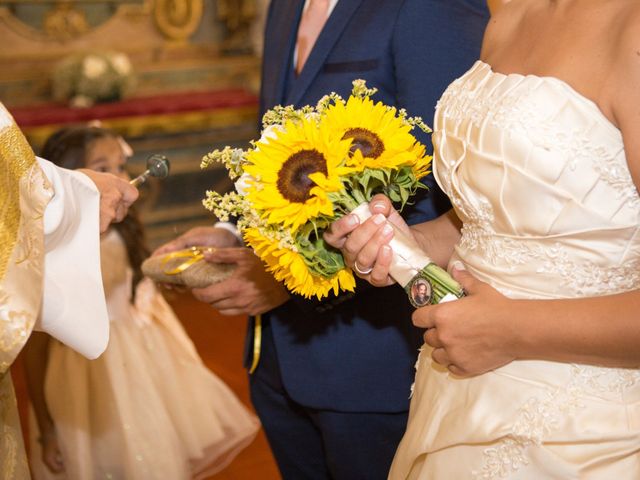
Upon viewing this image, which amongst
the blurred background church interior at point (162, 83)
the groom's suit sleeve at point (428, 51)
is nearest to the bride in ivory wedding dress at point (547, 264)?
the groom's suit sleeve at point (428, 51)

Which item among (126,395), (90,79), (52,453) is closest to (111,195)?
(126,395)

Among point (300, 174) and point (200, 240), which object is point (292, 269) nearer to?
point (300, 174)

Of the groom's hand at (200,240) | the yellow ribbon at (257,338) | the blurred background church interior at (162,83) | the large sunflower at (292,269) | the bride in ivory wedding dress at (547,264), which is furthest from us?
the blurred background church interior at (162,83)

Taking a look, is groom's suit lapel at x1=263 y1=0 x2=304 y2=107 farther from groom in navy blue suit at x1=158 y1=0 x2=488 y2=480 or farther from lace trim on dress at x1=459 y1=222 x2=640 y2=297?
lace trim on dress at x1=459 y1=222 x2=640 y2=297

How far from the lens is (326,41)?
2191 millimetres

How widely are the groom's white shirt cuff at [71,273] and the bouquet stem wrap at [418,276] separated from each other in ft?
2.24

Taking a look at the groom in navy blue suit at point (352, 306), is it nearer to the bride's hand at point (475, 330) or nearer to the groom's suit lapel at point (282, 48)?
the groom's suit lapel at point (282, 48)

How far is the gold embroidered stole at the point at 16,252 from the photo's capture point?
58.8 inches

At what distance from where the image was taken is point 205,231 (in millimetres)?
2658

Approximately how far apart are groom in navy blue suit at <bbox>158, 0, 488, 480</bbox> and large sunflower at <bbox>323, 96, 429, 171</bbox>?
33 centimetres

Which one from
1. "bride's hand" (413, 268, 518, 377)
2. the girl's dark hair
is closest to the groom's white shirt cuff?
"bride's hand" (413, 268, 518, 377)

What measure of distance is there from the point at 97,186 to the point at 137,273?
1.84 m

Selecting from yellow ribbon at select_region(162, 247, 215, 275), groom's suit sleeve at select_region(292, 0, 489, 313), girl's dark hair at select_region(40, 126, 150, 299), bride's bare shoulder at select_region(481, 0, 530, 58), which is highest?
bride's bare shoulder at select_region(481, 0, 530, 58)

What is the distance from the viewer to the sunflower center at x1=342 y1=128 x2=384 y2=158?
1.69 m
